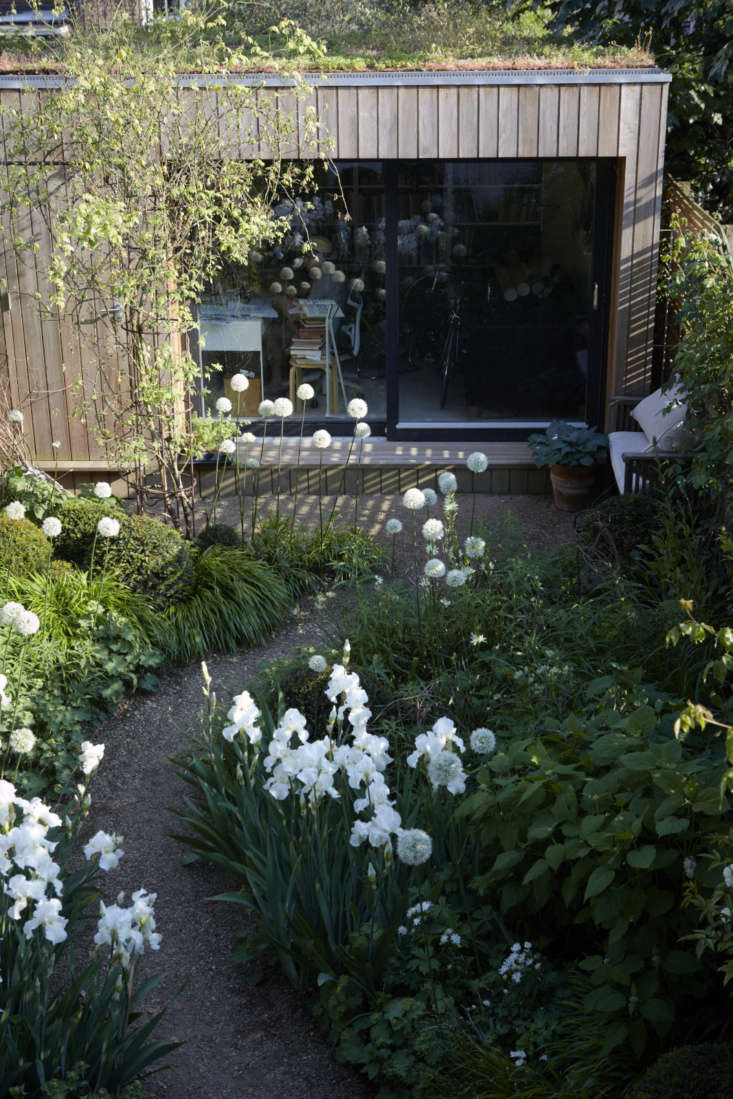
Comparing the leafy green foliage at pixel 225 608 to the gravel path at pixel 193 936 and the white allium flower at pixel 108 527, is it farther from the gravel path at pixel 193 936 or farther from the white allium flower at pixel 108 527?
the white allium flower at pixel 108 527

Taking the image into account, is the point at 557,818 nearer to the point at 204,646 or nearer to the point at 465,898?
the point at 465,898

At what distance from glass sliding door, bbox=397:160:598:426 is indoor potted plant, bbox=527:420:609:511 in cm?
82

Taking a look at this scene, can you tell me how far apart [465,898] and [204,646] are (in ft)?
8.82

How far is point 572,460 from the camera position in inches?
305

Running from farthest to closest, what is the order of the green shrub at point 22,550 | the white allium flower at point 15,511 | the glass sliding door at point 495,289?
the glass sliding door at point 495,289 → the green shrub at point 22,550 → the white allium flower at point 15,511

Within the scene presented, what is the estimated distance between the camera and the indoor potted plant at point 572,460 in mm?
7754

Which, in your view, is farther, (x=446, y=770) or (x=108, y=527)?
(x=108, y=527)

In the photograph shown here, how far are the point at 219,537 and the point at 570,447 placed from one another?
2.76m

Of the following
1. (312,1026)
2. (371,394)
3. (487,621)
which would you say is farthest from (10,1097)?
Answer: (371,394)

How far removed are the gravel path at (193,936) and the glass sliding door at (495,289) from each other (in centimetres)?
348

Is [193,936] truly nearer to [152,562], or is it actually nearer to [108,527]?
[108,527]

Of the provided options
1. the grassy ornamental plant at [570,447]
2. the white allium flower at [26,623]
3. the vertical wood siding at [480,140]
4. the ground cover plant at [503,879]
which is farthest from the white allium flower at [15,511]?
the grassy ornamental plant at [570,447]

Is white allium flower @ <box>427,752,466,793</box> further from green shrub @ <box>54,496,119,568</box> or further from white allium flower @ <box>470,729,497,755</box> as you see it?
green shrub @ <box>54,496,119,568</box>

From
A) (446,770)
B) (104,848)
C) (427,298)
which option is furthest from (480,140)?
(104,848)
